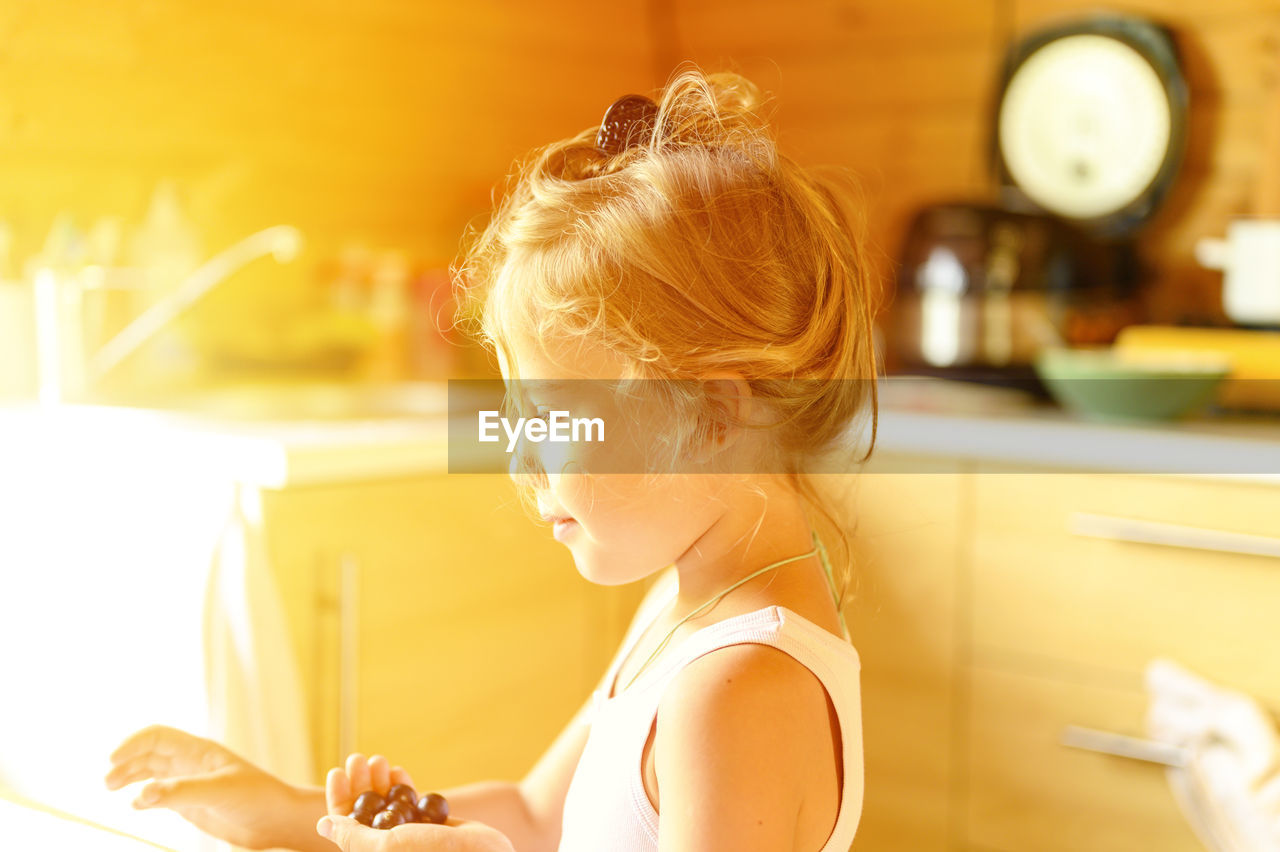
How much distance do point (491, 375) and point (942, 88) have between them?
1536mm

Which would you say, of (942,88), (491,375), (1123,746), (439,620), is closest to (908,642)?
(1123,746)

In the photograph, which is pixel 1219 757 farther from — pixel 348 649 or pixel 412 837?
pixel 412 837

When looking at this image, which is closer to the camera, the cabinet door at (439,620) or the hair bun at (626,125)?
the hair bun at (626,125)

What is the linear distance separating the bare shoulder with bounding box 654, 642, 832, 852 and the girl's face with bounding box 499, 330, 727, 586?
0.10 m

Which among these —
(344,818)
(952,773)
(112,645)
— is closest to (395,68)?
(112,645)

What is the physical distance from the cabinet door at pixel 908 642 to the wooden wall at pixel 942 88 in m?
0.53

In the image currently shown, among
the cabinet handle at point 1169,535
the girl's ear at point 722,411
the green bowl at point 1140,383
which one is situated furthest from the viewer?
the green bowl at point 1140,383

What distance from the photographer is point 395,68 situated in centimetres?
222

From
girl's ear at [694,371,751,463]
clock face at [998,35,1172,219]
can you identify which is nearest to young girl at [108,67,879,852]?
girl's ear at [694,371,751,463]

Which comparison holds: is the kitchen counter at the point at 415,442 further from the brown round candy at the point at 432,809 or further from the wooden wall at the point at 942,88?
the brown round candy at the point at 432,809

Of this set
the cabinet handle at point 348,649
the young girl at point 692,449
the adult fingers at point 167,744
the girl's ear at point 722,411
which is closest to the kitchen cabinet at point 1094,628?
the cabinet handle at point 348,649

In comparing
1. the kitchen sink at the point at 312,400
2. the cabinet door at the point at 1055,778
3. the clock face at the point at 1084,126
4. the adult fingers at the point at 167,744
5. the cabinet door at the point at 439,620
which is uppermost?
the clock face at the point at 1084,126

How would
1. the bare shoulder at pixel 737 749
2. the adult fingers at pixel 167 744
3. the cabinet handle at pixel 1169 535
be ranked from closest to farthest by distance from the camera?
the bare shoulder at pixel 737 749 → the adult fingers at pixel 167 744 → the cabinet handle at pixel 1169 535

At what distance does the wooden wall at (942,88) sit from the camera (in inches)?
81.8
